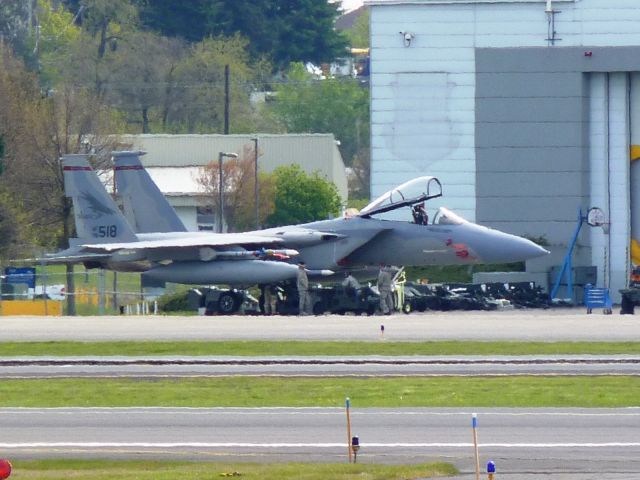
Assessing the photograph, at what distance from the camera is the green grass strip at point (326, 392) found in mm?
18688

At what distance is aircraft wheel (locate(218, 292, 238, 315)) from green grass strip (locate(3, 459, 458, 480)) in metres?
22.2

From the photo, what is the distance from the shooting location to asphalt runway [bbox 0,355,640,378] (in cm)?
2226

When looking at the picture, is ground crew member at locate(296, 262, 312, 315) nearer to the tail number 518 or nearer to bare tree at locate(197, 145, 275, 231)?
the tail number 518

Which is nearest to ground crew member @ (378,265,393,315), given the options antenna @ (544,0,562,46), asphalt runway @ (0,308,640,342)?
asphalt runway @ (0,308,640,342)

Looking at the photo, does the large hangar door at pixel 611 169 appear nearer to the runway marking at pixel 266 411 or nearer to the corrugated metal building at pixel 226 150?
the corrugated metal building at pixel 226 150

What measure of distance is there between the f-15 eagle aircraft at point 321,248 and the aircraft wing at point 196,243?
24 millimetres

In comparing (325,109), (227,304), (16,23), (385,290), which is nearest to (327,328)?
(385,290)

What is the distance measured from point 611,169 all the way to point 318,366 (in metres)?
28.6

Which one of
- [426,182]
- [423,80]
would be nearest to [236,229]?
[423,80]

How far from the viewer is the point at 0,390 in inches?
810

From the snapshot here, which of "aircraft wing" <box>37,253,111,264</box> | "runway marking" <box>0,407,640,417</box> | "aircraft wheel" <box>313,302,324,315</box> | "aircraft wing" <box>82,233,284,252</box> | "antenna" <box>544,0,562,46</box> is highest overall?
"antenna" <box>544,0,562,46</box>

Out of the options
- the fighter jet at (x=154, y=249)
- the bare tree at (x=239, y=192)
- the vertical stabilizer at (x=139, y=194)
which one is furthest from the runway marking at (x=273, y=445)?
the bare tree at (x=239, y=192)

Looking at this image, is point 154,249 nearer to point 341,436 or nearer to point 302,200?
point 341,436

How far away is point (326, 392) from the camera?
19.8m
